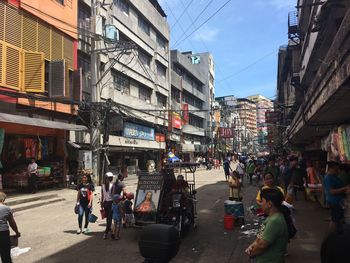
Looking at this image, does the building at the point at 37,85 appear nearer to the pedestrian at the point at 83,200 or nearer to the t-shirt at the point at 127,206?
the pedestrian at the point at 83,200

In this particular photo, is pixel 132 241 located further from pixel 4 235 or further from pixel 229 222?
pixel 4 235

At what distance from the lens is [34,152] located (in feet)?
70.5

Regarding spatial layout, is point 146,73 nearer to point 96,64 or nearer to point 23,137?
point 96,64

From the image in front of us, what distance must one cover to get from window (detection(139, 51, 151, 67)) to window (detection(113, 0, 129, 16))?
5.06 meters

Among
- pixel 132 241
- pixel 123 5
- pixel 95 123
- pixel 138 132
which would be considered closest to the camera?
pixel 132 241

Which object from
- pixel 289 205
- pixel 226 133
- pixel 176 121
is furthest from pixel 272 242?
pixel 226 133

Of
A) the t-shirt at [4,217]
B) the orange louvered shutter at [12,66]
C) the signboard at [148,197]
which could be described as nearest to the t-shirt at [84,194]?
the signboard at [148,197]

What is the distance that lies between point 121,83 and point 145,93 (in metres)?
7.28

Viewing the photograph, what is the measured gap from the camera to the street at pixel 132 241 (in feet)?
28.2

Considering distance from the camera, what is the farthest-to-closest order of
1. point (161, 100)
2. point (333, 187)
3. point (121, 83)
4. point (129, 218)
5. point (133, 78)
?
point (161, 100) < point (133, 78) < point (121, 83) < point (129, 218) < point (333, 187)

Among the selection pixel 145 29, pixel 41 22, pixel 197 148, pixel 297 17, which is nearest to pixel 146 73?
pixel 145 29

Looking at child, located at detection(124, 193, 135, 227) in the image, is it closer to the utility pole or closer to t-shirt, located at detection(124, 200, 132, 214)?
t-shirt, located at detection(124, 200, 132, 214)

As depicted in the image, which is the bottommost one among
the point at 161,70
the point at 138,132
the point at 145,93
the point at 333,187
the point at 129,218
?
the point at 129,218

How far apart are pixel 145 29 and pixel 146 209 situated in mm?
36778
